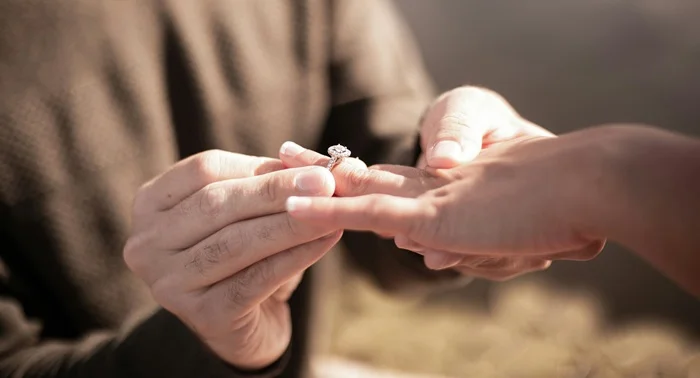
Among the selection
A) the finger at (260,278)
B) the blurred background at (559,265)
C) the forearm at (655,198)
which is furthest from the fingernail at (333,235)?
the blurred background at (559,265)

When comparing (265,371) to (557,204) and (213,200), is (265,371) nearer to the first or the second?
(213,200)

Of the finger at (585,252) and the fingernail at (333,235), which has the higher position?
the fingernail at (333,235)

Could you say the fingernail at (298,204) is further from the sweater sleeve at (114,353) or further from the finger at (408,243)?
the sweater sleeve at (114,353)

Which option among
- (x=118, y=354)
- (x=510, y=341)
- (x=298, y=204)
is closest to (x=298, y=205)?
(x=298, y=204)

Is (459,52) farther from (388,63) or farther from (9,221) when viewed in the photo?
(9,221)

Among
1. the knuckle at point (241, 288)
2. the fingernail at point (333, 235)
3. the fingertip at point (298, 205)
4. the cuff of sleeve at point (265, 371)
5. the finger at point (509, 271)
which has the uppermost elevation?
the fingertip at point (298, 205)

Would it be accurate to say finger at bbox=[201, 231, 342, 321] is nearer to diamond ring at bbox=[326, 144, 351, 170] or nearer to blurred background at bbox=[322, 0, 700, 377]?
diamond ring at bbox=[326, 144, 351, 170]

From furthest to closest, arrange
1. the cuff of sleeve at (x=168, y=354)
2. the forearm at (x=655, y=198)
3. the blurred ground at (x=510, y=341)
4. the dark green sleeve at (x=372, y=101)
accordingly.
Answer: the blurred ground at (x=510, y=341) < the dark green sleeve at (x=372, y=101) < the cuff of sleeve at (x=168, y=354) < the forearm at (x=655, y=198)
